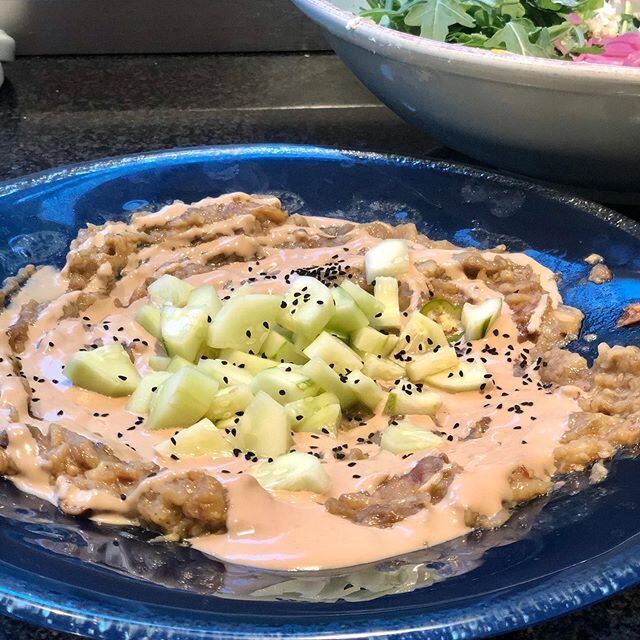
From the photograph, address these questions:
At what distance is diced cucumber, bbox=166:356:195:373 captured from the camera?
52.9 inches

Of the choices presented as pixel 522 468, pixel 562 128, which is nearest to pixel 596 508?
pixel 522 468

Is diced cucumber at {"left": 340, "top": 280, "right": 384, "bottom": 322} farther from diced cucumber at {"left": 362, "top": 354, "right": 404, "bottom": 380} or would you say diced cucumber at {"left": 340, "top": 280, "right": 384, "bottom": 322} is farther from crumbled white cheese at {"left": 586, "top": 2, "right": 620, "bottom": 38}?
crumbled white cheese at {"left": 586, "top": 2, "right": 620, "bottom": 38}

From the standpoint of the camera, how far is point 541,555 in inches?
37.9

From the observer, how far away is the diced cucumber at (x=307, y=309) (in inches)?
54.1

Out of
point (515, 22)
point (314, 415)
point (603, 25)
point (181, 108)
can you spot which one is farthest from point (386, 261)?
point (181, 108)

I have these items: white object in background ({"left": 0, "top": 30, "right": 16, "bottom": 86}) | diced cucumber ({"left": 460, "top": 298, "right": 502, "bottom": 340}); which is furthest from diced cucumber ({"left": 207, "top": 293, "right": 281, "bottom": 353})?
white object in background ({"left": 0, "top": 30, "right": 16, "bottom": 86})

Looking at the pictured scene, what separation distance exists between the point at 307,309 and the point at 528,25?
3.56 ft

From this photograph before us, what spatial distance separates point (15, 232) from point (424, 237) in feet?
2.76

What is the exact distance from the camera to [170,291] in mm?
1518

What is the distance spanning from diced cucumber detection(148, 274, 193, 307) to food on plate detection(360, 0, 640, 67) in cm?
89

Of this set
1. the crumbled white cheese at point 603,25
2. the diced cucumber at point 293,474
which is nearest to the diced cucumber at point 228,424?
the diced cucumber at point 293,474

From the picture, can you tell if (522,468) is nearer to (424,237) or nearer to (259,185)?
(424,237)

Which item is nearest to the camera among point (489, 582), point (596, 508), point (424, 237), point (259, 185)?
point (489, 582)

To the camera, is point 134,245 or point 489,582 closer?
point 489,582
